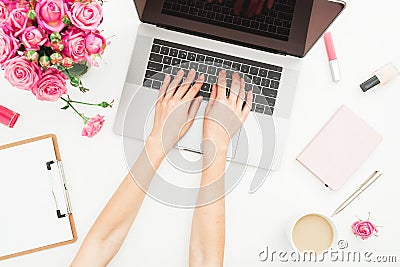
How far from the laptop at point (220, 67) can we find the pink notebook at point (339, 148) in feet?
0.25

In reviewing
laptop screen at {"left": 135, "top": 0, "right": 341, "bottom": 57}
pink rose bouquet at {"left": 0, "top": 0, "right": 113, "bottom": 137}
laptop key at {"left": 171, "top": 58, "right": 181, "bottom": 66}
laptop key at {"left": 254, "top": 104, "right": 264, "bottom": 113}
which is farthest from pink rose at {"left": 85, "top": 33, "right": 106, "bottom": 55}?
→ laptop key at {"left": 254, "top": 104, "right": 264, "bottom": 113}

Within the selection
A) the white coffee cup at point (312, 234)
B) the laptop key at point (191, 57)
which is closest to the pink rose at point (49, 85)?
the laptop key at point (191, 57)

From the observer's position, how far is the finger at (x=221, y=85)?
1142mm

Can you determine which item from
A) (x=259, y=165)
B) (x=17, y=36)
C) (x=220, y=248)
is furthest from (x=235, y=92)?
(x=17, y=36)

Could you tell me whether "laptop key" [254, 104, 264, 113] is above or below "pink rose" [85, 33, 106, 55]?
below

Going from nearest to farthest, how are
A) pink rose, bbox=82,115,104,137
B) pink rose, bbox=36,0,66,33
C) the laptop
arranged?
pink rose, bbox=36,0,66,33 < pink rose, bbox=82,115,104,137 < the laptop

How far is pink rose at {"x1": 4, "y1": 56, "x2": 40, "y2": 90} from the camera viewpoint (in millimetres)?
800

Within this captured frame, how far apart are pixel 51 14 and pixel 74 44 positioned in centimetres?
6

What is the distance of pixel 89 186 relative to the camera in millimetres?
1112

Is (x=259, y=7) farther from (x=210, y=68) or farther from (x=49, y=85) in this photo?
(x=49, y=85)

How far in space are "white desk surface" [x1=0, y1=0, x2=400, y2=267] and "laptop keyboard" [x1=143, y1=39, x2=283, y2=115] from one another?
6 cm

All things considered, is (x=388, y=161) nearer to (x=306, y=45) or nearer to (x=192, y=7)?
(x=306, y=45)

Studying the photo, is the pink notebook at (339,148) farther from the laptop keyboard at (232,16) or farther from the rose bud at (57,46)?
the rose bud at (57,46)

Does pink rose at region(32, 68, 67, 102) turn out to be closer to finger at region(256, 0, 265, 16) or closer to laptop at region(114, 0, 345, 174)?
laptop at region(114, 0, 345, 174)
